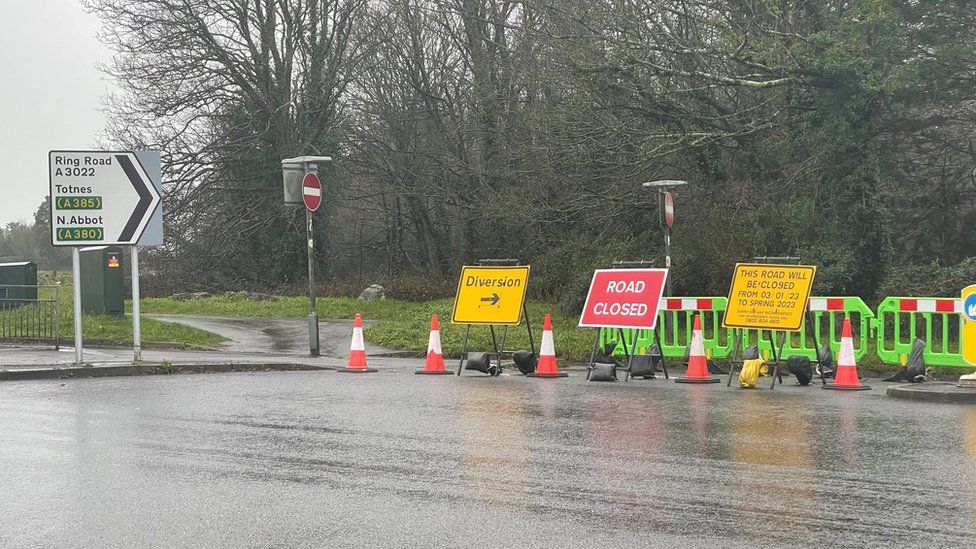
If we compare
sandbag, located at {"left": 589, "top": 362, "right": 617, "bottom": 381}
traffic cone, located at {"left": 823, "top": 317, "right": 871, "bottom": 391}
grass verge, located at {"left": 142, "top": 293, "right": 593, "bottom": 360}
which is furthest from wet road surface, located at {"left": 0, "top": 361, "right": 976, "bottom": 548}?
grass verge, located at {"left": 142, "top": 293, "right": 593, "bottom": 360}

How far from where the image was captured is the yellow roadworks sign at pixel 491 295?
16.8 metres

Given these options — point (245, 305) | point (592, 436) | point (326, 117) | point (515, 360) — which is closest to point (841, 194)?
point (515, 360)

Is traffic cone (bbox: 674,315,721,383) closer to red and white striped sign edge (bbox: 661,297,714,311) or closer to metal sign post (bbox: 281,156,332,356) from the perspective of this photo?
red and white striped sign edge (bbox: 661,297,714,311)

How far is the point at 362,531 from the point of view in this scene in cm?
644

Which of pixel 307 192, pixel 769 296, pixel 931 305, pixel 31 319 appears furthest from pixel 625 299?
pixel 31 319

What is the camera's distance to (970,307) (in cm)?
1374

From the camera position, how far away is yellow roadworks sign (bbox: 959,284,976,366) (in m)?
13.7

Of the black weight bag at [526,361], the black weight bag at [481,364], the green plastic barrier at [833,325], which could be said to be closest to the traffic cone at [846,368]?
the green plastic barrier at [833,325]

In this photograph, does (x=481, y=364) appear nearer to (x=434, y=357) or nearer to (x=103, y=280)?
(x=434, y=357)

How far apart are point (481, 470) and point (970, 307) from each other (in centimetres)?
824

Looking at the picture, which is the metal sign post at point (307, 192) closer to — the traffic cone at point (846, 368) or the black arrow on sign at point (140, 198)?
the black arrow on sign at point (140, 198)

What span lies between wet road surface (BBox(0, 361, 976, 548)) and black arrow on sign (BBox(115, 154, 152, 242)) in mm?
4101

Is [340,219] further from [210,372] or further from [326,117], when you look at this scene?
[210,372]

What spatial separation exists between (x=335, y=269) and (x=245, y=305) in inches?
391
